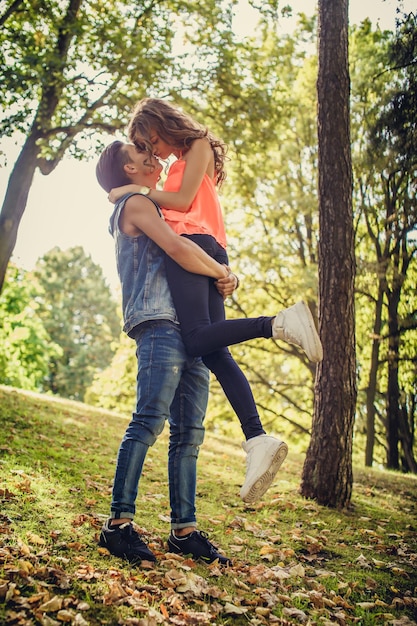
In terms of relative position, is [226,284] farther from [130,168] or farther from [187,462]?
[187,462]

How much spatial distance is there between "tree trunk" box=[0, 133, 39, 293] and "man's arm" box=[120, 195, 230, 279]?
7.10 m

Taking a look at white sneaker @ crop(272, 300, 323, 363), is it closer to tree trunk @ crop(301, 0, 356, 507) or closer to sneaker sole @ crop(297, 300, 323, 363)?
sneaker sole @ crop(297, 300, 323, 363)

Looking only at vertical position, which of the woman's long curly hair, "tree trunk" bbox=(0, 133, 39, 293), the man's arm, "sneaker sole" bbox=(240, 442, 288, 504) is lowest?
"sneaker sole" bbox=(240, 442, 288, 504)

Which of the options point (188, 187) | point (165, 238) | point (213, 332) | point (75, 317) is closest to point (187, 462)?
point (213, 332)

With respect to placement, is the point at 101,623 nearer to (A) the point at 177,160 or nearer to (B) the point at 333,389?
(A) the point at 177,160

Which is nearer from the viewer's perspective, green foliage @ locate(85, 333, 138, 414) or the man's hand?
the man's hand

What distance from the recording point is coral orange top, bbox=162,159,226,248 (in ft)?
10.5

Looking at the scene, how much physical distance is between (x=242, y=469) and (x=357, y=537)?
2702 millimetres

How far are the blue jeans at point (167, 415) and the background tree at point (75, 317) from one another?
3068 centimetres

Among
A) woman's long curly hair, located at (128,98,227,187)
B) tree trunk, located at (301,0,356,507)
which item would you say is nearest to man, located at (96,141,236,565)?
woman's long curly hair, located at (128,98,227,187)

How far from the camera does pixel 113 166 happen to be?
130 inches

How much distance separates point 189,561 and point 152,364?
1.16 metres

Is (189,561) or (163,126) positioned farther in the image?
(163,126)

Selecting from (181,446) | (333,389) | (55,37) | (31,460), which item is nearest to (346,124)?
(333,389)
